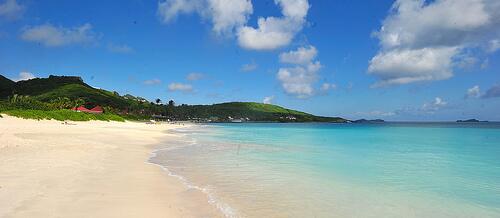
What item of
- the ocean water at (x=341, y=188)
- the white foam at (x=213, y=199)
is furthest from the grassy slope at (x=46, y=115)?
the white foam at (x=213, y=199)

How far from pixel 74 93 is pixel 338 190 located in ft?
684

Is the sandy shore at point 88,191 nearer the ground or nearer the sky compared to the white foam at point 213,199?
nearer the sky

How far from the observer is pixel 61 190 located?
923 centimetres

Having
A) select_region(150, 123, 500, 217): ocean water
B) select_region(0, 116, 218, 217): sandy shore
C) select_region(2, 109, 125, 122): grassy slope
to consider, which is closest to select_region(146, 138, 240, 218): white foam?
select_region(150, 123, 500, 217): ocean water

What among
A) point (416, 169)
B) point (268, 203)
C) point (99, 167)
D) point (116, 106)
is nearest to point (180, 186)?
point (268, 203)

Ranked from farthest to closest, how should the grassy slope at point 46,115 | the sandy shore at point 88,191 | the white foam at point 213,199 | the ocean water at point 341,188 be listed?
the grassy slope at point 46,115, the ocean water at point 341,188, the white foam at point 213,199, the sandy shore at point 88,191

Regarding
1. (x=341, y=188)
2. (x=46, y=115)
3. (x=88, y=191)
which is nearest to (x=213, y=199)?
(x=88, y=191)

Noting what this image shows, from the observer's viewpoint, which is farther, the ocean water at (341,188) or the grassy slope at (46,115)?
the grassy slope at (46,115)

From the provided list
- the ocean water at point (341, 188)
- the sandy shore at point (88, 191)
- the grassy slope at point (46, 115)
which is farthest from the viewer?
the grassy slope at point (46, 115)

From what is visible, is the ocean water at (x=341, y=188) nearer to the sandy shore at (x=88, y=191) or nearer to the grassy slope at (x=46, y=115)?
the sandy shore at (x=88, y=191)

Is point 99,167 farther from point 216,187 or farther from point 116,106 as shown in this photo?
point 116,106

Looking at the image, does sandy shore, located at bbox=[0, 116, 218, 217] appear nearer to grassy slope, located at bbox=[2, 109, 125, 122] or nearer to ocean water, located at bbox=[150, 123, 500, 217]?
ocean water, located at bbox=[150, 123, 500, 217]

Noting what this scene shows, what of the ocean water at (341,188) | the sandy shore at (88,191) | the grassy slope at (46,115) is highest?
the grassy slope at (46,115)

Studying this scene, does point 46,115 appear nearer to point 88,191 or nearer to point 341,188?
point 88,191
